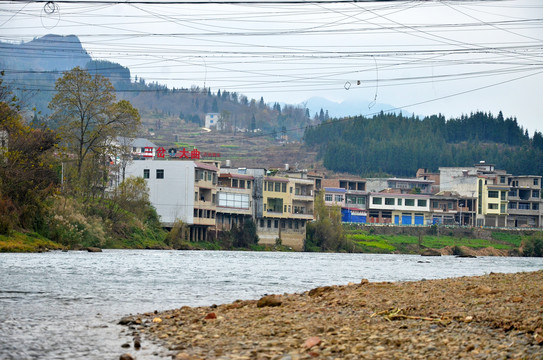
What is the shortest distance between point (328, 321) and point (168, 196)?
80001 mm

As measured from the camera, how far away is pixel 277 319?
18641 mm

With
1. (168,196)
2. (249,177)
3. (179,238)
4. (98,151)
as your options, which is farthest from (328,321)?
(249,177)

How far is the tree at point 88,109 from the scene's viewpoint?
75125 millimetres

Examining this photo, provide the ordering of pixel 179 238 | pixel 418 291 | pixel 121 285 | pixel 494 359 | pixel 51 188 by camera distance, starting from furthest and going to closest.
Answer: pixel 179 238 < pixel 51 188 < pixel 121 285 < pixel 418 291 < pixel 494 359

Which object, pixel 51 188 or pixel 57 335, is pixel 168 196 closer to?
pixel 51 188

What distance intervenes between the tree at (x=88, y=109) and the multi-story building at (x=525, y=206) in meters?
90.8

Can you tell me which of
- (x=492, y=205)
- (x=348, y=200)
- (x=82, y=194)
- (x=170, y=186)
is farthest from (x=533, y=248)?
(x=82, y=194)

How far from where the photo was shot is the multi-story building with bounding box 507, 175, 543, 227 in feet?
486

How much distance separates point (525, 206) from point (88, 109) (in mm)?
97283

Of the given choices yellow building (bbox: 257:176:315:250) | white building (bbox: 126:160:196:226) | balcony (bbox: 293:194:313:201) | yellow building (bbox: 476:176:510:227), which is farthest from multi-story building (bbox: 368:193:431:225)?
white building (bbox: 126:160:196:226)

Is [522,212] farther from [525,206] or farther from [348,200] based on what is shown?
[348,200]

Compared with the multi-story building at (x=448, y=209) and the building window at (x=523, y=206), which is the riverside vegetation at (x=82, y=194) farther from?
the building window at (x=523, y=206)

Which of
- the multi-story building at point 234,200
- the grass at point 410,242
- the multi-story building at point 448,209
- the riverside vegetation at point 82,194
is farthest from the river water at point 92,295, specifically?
the multi-story building at point 448,209

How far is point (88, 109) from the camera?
75250 millimetres
